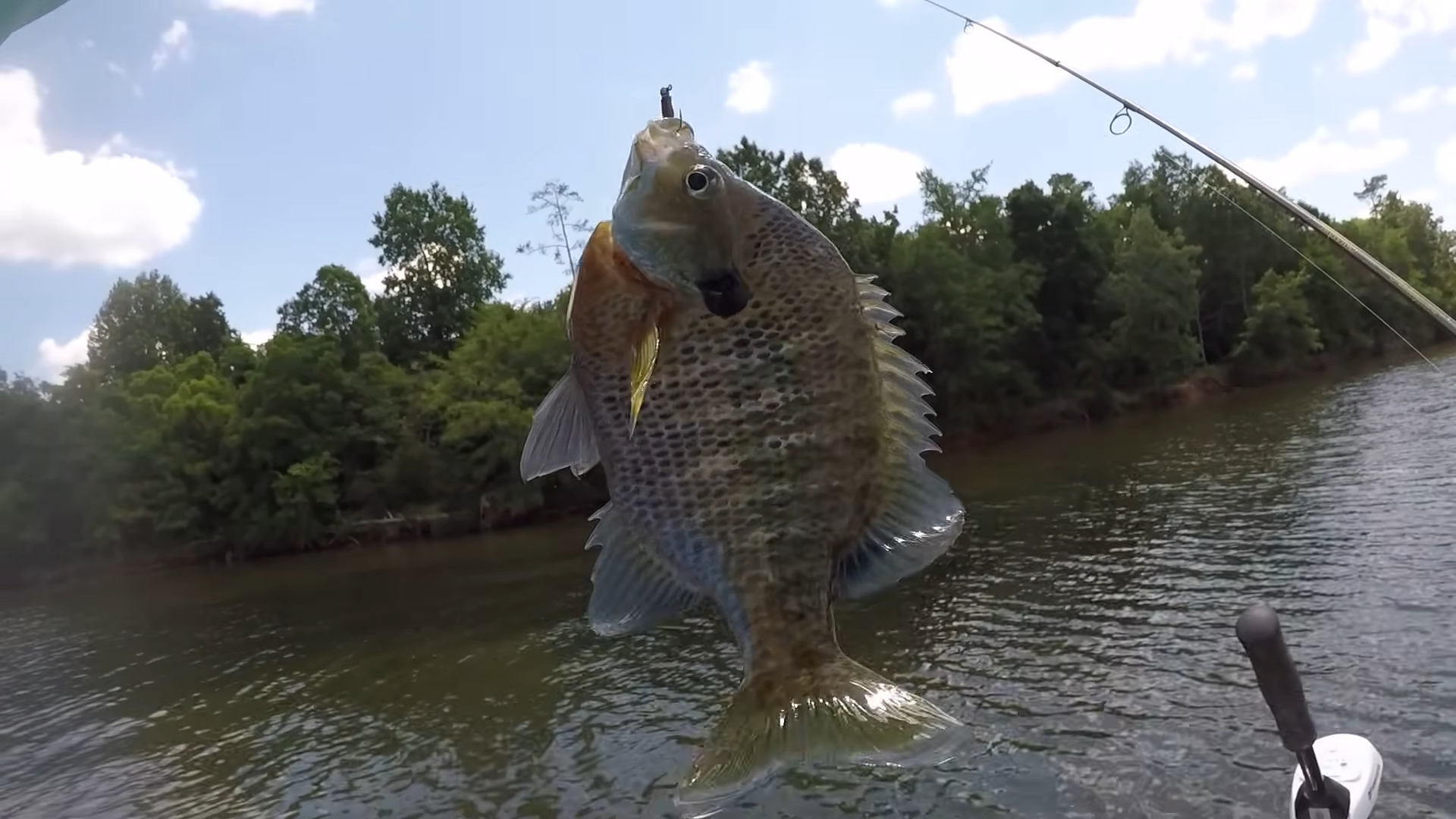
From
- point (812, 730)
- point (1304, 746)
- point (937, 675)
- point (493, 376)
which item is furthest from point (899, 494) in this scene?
point (493, 376)

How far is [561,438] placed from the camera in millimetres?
2246

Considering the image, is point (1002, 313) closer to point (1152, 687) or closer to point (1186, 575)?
point (1186, 575)

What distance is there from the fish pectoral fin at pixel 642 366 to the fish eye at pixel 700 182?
11.5 inches

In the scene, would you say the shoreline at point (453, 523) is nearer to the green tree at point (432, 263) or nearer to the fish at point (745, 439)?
the green tree at point (432, 263)

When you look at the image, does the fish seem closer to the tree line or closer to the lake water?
the lake water

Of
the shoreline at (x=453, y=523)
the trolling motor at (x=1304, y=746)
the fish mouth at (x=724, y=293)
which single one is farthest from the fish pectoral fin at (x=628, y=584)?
the shoreline at (x=453, y=523)

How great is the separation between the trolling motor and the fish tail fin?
174 cm

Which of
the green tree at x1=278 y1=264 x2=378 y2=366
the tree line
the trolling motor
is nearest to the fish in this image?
the trolling motor

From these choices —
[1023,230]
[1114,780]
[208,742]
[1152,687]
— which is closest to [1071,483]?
[1152,687]

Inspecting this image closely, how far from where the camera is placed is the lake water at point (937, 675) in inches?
527

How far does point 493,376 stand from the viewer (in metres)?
47.5

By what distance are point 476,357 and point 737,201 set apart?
158 ft

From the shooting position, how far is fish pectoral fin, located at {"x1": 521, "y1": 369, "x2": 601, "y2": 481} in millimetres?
2240

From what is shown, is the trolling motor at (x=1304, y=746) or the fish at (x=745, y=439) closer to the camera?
the fish at (x=745, y=439)
